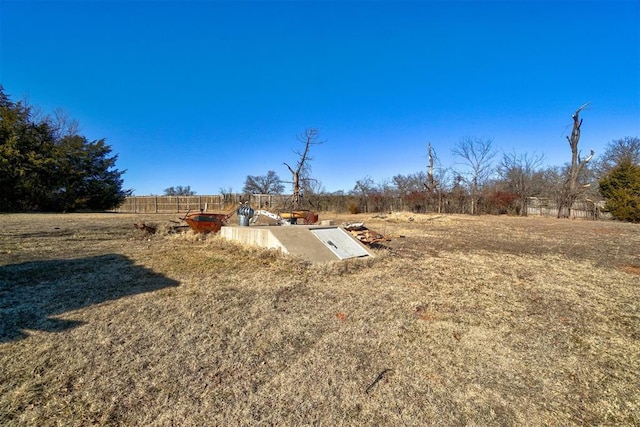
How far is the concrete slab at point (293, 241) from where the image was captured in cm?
643

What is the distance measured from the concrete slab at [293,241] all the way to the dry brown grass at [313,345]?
2.09 ft

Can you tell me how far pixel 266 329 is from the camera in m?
3.17

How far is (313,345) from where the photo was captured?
285 cm

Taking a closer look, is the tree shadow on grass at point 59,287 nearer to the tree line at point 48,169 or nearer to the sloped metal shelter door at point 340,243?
the sloped metal shelter door at point 340,243

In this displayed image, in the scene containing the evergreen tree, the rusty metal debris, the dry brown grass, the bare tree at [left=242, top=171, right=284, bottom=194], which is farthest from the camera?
the bare tree at [left=242, top=171, right=284, bottom=194]

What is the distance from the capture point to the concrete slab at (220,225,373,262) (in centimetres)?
643

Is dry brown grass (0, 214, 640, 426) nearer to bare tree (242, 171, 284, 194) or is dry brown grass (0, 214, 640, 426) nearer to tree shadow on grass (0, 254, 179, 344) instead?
tree shadow on grass (0, 254, 179, 344)

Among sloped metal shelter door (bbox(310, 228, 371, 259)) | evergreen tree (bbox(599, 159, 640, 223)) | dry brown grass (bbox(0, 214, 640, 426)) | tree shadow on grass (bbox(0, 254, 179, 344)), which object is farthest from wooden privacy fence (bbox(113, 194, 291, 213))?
evergreen tree (bbox(599, 159, 640, 223))

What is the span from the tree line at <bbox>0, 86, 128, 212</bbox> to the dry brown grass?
23.4 metres

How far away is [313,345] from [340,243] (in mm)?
4388

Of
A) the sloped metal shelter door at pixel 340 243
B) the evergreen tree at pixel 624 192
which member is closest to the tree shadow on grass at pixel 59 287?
the sloped metal shelter door at pixel 340 243

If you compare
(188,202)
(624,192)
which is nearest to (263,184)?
(188,202)

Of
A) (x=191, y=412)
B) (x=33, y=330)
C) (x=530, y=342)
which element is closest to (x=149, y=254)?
(x=33, y=330)

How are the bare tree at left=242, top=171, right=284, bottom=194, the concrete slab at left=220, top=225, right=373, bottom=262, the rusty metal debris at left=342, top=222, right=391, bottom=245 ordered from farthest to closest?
the bare tree at left=242, top=171, right=284, bottom=194 → the rusty metal debris at left=342, top=222, right=391, bottom=245 → the concrete slab at left=220, top=225, right=373, bottom=262
